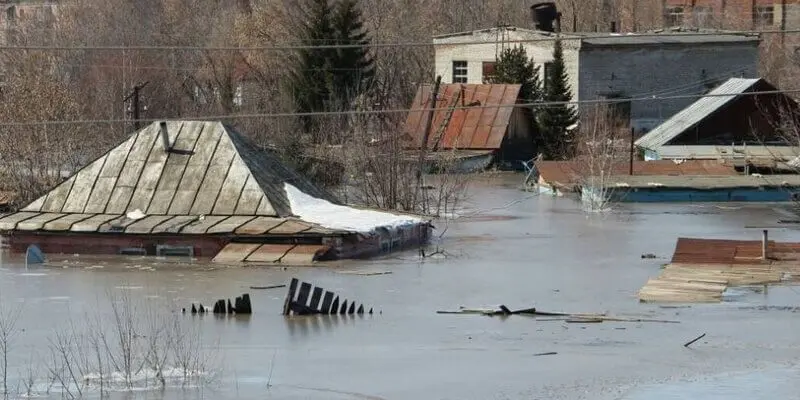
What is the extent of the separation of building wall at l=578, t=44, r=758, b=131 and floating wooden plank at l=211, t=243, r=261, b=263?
2861 centimetres

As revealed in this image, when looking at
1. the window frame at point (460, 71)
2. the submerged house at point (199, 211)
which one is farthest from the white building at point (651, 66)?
the submerged house at point (199, 211)

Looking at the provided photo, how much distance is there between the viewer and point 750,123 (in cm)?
5231

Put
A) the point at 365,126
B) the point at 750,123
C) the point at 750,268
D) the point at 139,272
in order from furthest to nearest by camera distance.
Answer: the point at 750,123
the point at 365,126
the point at 139,272
the point at 750,268

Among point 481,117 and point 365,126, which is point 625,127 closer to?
point 481,117

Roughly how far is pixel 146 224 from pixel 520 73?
2671 centimetres

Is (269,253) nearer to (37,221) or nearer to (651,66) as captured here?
(37,221)

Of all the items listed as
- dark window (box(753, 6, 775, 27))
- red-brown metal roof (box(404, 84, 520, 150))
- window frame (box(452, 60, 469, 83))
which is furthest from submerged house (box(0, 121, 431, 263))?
dark window (box(753, 6, 775, 27))

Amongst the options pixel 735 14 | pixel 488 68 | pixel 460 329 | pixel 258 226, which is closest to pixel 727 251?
pixel 460 329

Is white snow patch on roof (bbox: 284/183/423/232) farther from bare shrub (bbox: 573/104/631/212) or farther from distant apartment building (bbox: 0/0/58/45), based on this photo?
distant apartment building (bbox: 0/0/58/45)

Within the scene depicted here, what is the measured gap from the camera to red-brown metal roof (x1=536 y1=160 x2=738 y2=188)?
155ft

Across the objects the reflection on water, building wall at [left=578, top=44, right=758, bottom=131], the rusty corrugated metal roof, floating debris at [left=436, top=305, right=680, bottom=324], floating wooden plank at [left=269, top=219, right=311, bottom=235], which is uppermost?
building wall at [left=578, top=44, right=758, bottom=131]

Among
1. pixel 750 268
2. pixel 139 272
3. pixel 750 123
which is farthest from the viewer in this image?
pixel 750 123

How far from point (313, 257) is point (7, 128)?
13104 millimetres

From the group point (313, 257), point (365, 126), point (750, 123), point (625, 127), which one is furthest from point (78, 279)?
point (625, 127)
